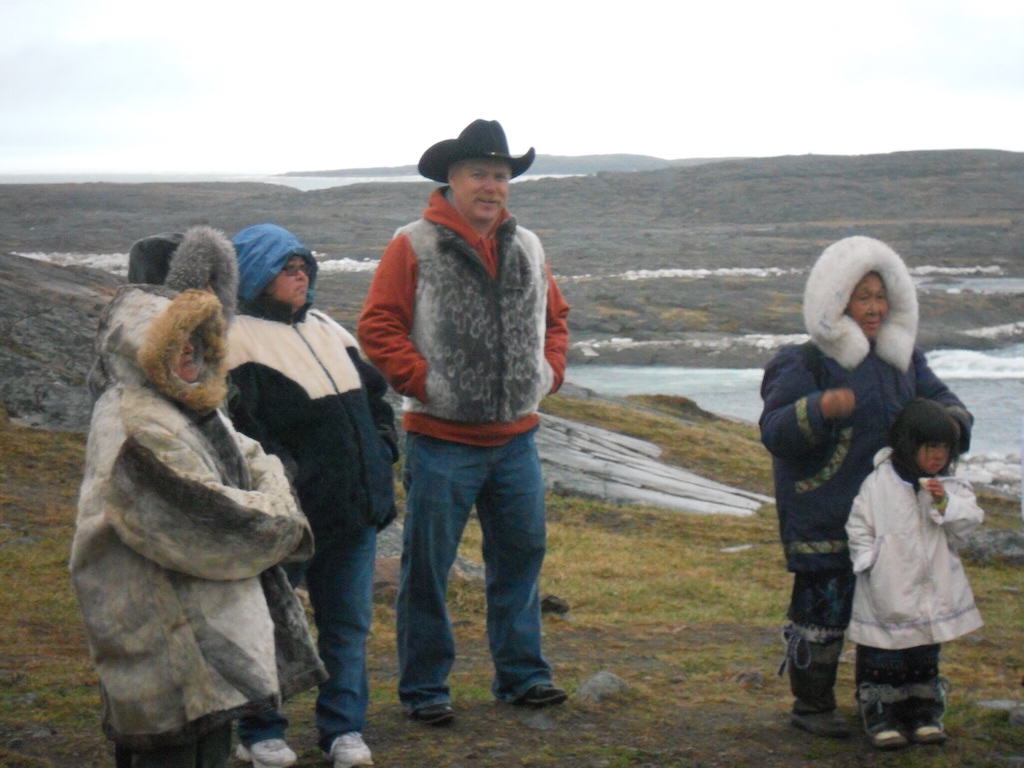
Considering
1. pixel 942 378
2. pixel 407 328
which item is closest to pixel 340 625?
pixel 407 328

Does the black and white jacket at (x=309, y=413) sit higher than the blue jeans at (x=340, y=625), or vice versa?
the black and white jacket at (x=309, y=413)

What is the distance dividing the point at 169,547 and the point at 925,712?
307cm

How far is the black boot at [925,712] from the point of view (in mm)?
5230

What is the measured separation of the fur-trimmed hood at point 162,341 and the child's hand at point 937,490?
105 inches

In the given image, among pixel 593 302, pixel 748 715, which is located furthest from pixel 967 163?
pixel 748 715

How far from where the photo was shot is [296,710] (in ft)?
19.9

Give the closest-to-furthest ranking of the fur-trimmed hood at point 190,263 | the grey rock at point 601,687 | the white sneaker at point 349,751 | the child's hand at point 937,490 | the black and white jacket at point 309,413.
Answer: the fur-trimmed hood at point 190,263
the black and white jacket at point 309,413
the white sneaker at point 349,751
the child's hand at point 937,490
the grey rock at point 601,687

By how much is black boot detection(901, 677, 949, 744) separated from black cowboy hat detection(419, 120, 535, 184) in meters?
2.61

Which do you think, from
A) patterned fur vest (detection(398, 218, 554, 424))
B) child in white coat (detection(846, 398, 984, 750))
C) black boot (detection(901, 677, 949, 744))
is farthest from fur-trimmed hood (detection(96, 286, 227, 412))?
black boot (detection(901, 677, 949, 744))

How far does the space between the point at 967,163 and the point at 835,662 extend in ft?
385

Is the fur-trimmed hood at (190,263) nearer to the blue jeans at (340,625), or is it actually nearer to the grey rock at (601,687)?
the blue jeans at (340,625)

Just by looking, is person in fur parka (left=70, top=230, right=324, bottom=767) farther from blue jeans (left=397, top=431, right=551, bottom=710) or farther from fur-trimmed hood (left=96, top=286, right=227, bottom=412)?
blue jeans (left=397, top=431, right=551, bottom=710)

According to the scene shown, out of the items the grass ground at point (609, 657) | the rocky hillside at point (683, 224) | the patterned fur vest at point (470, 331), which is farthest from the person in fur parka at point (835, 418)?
the rocky hillside at point (683, 224)

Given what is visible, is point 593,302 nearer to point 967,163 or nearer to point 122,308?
point 122,308
